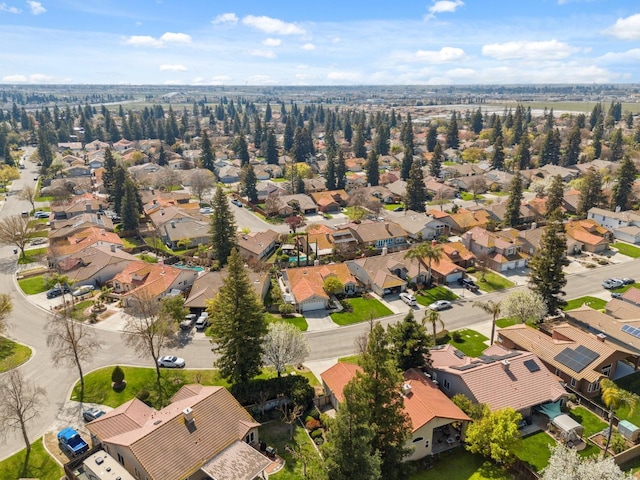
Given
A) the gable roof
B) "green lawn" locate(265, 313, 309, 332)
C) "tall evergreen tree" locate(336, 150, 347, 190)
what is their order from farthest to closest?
1. "tall evergreen tree" locate(336, 150, 347, 190)
2. "green lawn" locate(265, 313, 309, 332)
3. the gable roof

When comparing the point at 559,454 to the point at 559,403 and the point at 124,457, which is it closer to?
the point at 559,403

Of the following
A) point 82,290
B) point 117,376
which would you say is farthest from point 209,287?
point 82,290

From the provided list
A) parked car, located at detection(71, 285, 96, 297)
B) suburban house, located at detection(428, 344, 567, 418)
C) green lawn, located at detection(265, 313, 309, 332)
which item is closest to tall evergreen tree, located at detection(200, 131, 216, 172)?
parked car, located at detection(71, 285, 96, 297)

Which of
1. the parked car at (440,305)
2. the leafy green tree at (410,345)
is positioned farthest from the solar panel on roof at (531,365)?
the parked car at (440,305)

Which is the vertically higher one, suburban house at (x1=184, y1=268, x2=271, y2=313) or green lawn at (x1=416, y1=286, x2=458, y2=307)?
suburban house at (x1=184, y1=268, x2=271, y2=313)

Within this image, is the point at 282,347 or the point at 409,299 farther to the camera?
the point at 409,299

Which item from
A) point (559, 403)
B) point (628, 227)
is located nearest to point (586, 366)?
point (559, 403)

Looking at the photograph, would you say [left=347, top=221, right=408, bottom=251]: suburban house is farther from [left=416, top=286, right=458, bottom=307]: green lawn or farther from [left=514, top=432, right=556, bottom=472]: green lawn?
[left=514, top=432, right=556, bottom=472]: green lawn

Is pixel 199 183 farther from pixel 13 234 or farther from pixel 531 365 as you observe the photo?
pixel 531 365
